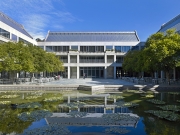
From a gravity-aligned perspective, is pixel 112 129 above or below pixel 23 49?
below

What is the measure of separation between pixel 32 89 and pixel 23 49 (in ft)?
22.5

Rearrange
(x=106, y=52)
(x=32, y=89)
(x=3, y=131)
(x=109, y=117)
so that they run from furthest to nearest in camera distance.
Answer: (x=106, y=52) < (x=32, y=89) < (x=109, y=117) < (x=3, y=131)

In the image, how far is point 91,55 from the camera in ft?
154

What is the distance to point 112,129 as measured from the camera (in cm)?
647

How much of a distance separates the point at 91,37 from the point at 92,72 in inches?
477

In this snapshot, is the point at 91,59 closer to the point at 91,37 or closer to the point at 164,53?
the point at 91,37

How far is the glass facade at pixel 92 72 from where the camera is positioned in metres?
47.3

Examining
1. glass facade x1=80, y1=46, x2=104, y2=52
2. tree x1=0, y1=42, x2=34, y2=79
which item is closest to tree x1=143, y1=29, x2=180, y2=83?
tree x1=0, y1=42, x2=34, y2=79

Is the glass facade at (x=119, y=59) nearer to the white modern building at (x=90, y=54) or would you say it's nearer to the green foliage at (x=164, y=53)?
the white modern building at (x=90, y=54)

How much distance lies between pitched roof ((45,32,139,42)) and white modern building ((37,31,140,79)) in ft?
2.57

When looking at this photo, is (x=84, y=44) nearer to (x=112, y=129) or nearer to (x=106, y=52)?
(x=106, y=52)

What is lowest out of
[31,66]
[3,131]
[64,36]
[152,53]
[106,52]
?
[3,131]

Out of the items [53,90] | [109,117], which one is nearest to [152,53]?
[53,90]

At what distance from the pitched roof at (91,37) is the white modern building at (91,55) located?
78cm
